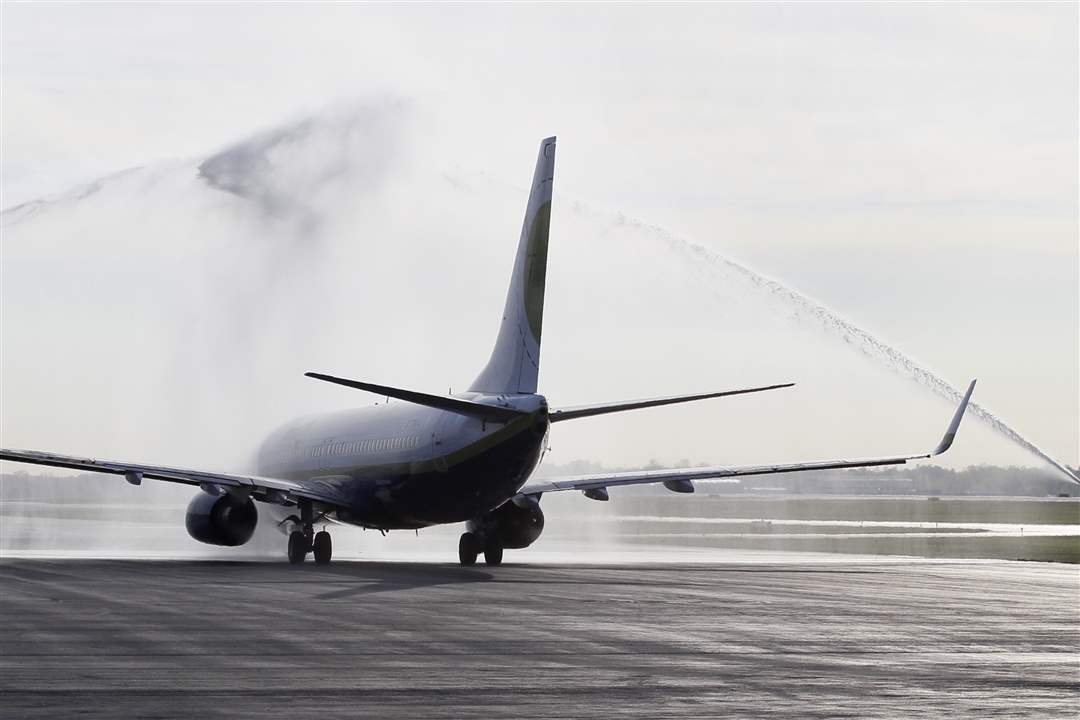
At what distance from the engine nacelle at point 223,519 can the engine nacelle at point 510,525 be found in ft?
22.3

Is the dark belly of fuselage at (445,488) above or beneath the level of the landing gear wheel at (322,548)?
above

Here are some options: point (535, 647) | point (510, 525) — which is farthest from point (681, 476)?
point (535, 647)

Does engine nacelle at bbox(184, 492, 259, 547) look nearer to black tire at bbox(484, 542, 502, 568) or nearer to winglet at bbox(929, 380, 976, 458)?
black tire at bbox(484, 542, 502, 568)

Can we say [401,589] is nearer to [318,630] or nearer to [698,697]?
[318,630]

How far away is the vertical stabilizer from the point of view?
41156 mm

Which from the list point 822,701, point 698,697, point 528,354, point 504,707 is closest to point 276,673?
point 504,707

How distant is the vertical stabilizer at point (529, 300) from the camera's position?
41156 millimetres

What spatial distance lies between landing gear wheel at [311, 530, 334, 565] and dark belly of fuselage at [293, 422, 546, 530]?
153 centimetres

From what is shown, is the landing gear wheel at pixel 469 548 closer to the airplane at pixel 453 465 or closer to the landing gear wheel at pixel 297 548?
the airplane at pixel 453 465

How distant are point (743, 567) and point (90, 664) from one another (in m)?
27.9

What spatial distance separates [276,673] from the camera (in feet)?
58.6

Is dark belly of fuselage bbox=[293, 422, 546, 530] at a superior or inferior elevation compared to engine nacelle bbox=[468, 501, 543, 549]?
superior

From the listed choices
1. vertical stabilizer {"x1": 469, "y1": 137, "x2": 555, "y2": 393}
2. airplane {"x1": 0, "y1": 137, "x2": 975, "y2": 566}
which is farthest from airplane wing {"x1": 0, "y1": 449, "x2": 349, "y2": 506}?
vertical stabilizer {"x1": 469, "y1": 137, "x2": 555, "y2": 393}

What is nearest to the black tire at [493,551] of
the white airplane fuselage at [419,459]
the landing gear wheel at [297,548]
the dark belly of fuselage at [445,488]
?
the dark belly of fuselage at [445,488]
